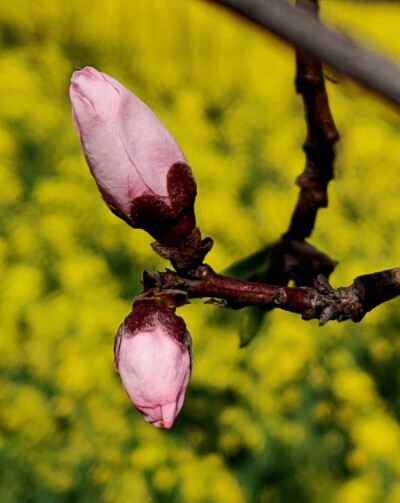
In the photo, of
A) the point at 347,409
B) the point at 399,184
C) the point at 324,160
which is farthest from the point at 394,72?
the point at 399,184

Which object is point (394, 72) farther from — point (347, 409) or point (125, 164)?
point (347, 409)

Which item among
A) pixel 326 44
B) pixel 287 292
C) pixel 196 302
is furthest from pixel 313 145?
pixel 196 302

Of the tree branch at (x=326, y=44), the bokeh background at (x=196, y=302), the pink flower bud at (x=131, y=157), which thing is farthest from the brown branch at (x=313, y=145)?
the bokeh background at (x=196, y=302)

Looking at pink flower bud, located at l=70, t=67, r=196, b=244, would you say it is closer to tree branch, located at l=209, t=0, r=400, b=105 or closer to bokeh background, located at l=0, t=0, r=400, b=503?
tree branch, located at l=209, t=0, r=400, b=105

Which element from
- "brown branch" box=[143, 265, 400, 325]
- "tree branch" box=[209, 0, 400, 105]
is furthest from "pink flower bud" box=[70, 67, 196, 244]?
"tree branch" box=[209, 0, 400, 105]

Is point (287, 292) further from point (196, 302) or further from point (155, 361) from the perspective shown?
point (196, 302)

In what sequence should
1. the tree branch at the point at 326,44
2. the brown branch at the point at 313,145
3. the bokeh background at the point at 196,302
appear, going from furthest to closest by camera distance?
the bokeh background at the point at 196,302 → the brown branch at the point at 313,145 → the tree branch at the point at 326,44

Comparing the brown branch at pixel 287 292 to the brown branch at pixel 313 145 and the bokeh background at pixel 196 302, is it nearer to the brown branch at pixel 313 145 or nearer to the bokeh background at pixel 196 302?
the brown branch at pixel 313 145
